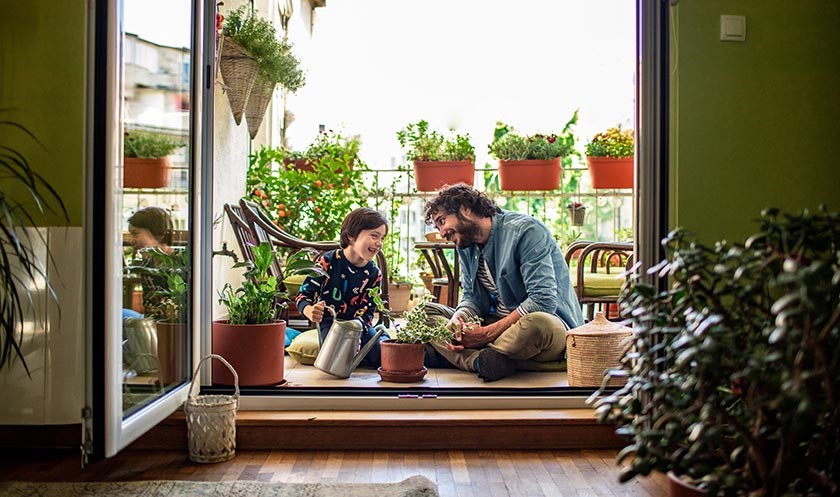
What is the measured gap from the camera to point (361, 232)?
425 cm

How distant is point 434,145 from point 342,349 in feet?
6.36

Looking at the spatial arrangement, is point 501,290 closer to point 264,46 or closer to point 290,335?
point 290,335

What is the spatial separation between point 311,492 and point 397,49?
5676 millimetres

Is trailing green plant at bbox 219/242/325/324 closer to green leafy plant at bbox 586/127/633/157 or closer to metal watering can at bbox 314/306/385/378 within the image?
metal watering can at bbox 314/306/385/378

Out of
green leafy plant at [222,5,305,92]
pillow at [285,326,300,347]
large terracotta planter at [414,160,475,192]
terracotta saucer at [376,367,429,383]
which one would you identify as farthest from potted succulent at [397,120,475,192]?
terracotta saucer at [376,367,429,383]

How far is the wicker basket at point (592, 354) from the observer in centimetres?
364

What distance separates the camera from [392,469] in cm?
308

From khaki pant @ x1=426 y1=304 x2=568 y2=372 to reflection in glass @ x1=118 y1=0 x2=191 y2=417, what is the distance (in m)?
1.28

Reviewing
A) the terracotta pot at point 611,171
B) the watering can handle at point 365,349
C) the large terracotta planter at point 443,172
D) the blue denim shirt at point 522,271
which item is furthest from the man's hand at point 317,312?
the terracotta pot at point 611,171

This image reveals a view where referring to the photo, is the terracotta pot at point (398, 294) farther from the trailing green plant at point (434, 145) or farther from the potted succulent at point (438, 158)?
the trailing green plant at point (434, 145)

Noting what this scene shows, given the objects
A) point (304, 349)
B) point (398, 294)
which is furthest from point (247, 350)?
point (398, 294)

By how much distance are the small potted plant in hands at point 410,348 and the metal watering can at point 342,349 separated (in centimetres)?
10

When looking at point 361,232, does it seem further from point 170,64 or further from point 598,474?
point 598,474

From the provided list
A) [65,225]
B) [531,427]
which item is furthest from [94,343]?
[531,427]
